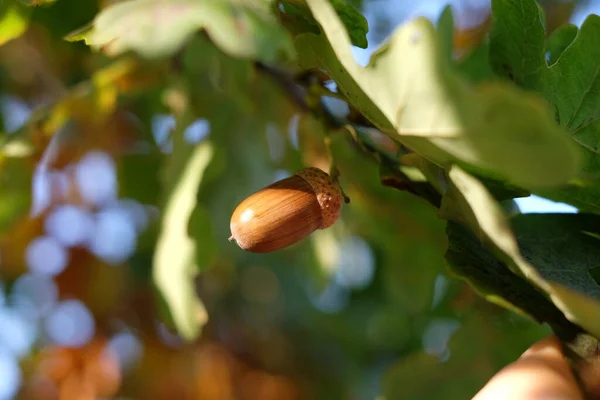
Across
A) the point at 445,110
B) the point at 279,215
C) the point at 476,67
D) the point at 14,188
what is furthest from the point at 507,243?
the point at 14,188

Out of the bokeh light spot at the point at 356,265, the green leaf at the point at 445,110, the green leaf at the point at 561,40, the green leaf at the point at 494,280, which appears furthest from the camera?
the bokeh light spot at the point at 356,265

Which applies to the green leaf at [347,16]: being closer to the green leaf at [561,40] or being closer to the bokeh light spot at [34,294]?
the green leaf at [561,40]

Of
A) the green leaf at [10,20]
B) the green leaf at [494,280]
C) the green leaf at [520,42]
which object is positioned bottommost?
the green leaf at [494,280]

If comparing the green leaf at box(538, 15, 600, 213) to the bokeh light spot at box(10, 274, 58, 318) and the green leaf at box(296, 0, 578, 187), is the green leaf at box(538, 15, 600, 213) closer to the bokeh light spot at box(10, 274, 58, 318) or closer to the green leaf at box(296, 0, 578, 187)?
the green leaf at box(296, 0, 578, 187)

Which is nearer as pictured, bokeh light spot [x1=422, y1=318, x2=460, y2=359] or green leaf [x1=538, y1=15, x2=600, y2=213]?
green leaf [x1=538, y1=15, x2=600, y2=213]

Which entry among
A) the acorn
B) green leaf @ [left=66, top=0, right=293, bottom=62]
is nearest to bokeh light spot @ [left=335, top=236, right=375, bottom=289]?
the acorn

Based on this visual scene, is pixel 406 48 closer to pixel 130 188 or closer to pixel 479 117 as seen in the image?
pixel 479 117

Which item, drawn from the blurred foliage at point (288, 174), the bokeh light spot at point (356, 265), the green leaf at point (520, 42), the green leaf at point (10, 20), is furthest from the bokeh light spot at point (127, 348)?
the green leaf at point (520, 42)
